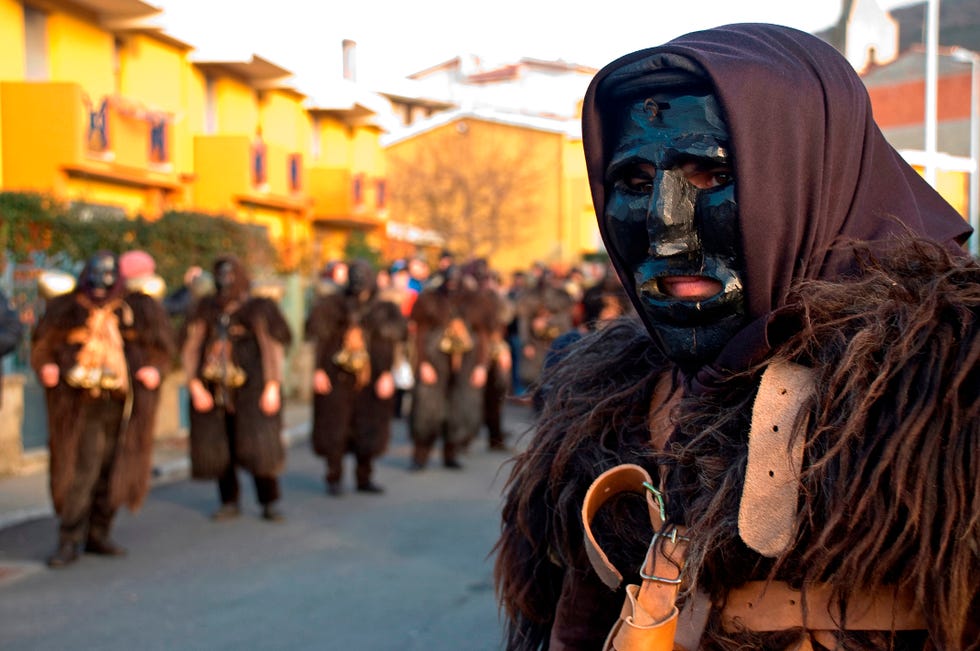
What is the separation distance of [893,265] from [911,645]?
0.58 metres

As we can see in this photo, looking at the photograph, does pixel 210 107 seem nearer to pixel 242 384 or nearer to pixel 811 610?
pixel 242 384

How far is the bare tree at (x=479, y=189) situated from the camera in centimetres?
3716

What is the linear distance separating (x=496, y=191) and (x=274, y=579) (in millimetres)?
31221

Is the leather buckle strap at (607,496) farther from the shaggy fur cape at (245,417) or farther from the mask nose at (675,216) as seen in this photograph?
the shaggy fur cape at (245,417)

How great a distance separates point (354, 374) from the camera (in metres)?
9.41

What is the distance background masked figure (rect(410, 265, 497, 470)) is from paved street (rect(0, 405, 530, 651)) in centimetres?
122

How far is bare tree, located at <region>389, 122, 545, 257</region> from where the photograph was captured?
122 ft

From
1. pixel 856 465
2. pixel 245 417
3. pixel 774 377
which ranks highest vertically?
pixel 774 377

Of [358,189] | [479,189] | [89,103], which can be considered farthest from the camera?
[479,189]

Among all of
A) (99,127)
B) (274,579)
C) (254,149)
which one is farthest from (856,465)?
(254,149)

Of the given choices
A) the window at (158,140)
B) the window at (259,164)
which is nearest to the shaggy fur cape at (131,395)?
the window at (158,140)

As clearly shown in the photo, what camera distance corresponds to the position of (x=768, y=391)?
1.65m

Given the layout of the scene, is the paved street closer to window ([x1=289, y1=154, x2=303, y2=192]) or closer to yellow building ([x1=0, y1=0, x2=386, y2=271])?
yellow building ([x1=0, y1=0, x2=386, y2=271])

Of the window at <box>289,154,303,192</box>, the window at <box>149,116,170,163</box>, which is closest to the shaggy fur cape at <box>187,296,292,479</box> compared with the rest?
the window at <box>149,116,170,163</box>
